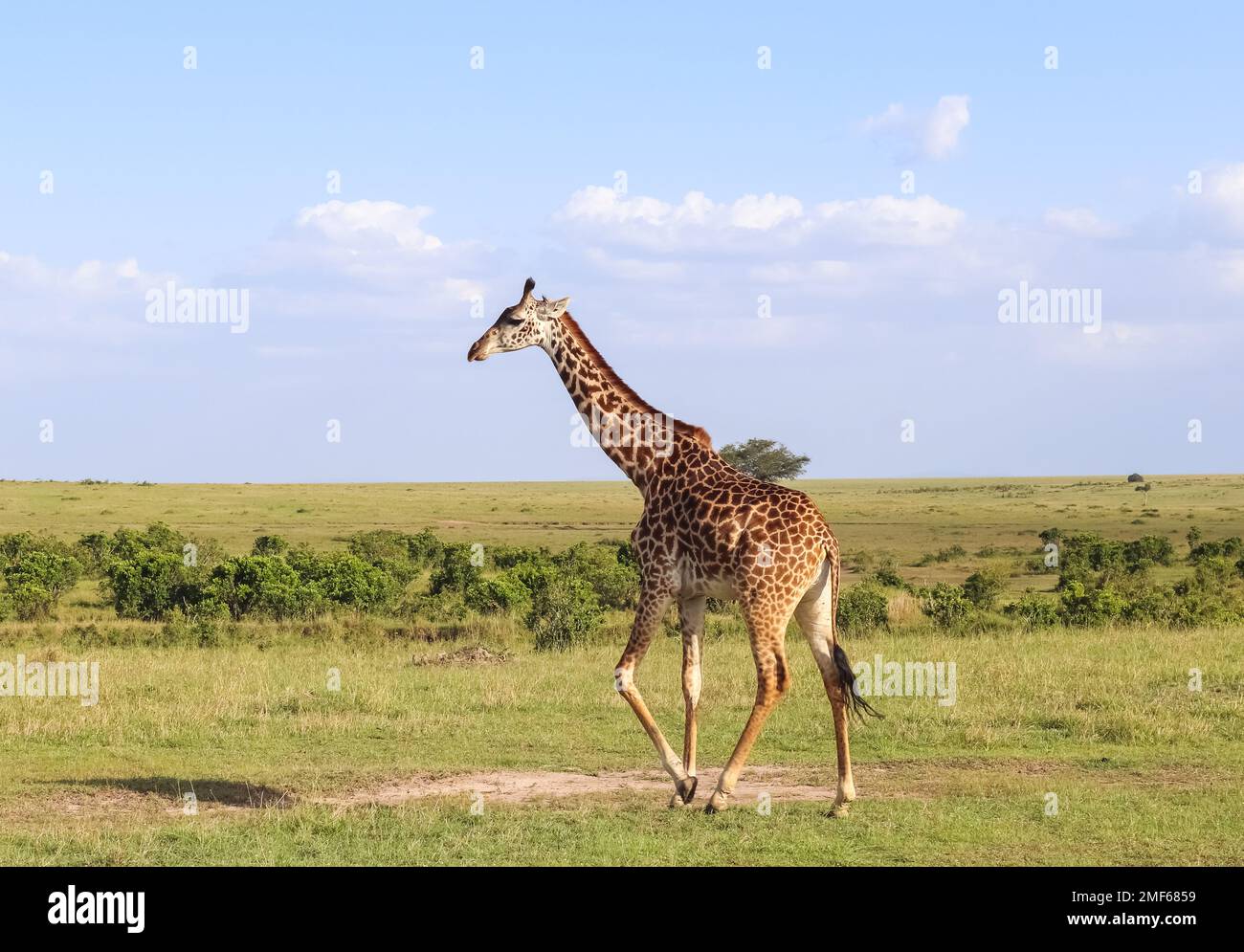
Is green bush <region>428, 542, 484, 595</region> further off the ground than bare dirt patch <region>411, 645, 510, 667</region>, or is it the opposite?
green bush <region>428, 542, 484, 595</region>

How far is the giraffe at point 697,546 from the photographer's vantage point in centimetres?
1044

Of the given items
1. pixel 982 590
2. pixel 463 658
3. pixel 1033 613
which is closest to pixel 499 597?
pixel 463 658

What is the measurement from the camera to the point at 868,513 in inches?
3150

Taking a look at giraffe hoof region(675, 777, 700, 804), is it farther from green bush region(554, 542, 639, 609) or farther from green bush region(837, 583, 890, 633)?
green bush region(554, 542, 639, 609)

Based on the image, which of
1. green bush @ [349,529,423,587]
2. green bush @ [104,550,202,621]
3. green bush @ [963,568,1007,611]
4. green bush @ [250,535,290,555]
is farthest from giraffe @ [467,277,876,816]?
green bush @ [250,535,290,555]

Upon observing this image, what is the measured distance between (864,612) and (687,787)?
566 inches

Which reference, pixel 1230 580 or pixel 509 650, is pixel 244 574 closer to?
pixel 509 650

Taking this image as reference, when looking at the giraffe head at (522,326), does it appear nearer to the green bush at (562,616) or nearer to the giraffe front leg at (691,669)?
the giraffe front leg at (691,669)

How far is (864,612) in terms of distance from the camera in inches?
965

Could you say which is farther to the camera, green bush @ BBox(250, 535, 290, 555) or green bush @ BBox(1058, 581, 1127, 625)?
green bush @ BBox(250, 535, 290, 555)

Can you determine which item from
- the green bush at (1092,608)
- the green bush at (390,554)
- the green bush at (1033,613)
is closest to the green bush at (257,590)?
the green bush at (390,554)

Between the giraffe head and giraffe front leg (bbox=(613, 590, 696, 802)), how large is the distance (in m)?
2.26

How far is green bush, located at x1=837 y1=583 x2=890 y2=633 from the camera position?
2394 cm
